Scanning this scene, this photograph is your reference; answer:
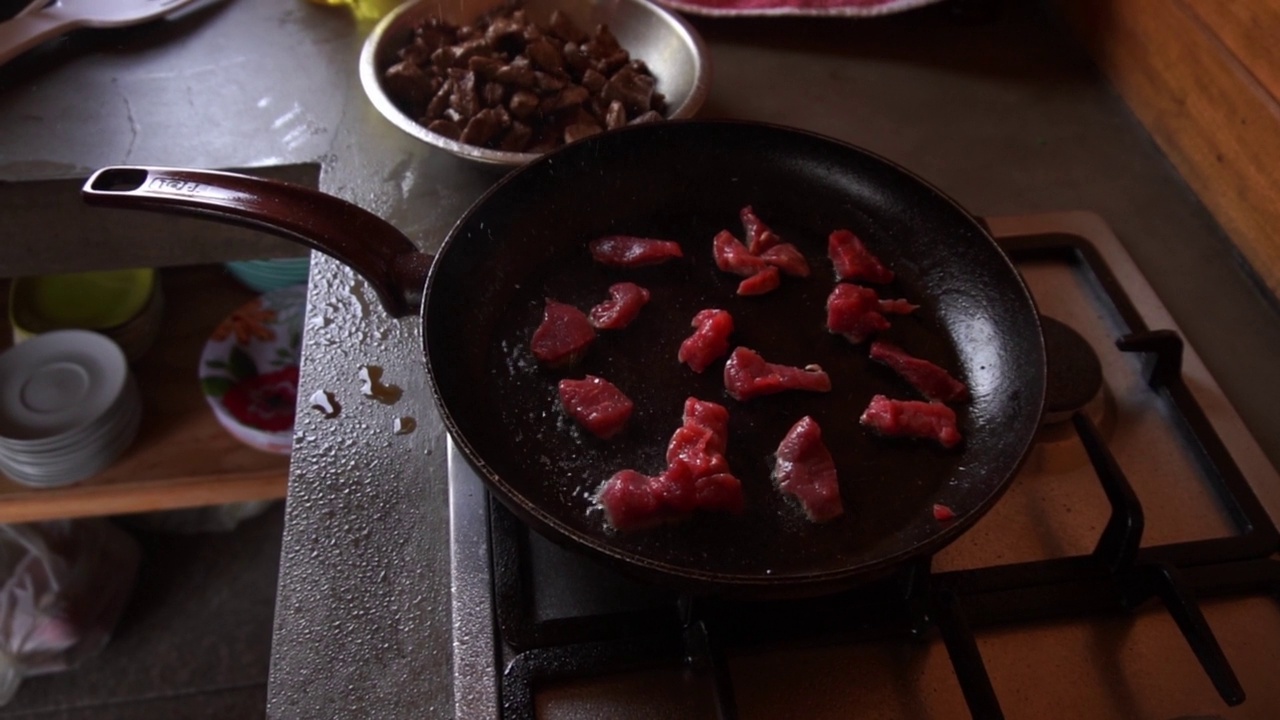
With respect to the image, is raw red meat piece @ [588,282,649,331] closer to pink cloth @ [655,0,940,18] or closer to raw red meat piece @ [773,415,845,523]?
raw red meat piece @ [773,415,845,523]

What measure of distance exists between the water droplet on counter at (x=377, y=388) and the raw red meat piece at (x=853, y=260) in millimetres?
524

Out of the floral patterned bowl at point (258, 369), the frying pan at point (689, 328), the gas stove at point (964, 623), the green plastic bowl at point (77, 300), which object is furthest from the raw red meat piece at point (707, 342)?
the green plastic bowl at point (77, 300)

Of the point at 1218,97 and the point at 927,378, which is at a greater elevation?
the point at 1218,97

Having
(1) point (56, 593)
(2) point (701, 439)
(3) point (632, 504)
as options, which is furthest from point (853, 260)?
(1) point (56, 593)

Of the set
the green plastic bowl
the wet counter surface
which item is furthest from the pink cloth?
the green plastic bowl

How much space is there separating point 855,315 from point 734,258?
0.51ft

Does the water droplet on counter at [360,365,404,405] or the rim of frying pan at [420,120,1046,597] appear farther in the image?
the water droplet on counter at [360,365,404,405]

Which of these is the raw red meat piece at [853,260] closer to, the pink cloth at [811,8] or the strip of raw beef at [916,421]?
the strip of raw beef at [916,421]

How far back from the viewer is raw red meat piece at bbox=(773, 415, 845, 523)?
0.78 metres

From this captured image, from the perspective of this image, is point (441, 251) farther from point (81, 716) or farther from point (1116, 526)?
point (81, 716)

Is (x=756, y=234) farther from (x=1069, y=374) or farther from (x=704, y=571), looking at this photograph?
(x=704, y=571)

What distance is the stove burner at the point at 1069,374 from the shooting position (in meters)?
0.92

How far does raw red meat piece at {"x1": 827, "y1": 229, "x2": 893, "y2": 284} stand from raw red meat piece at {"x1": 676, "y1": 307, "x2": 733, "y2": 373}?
0.16m

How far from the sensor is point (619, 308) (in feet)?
3.05
